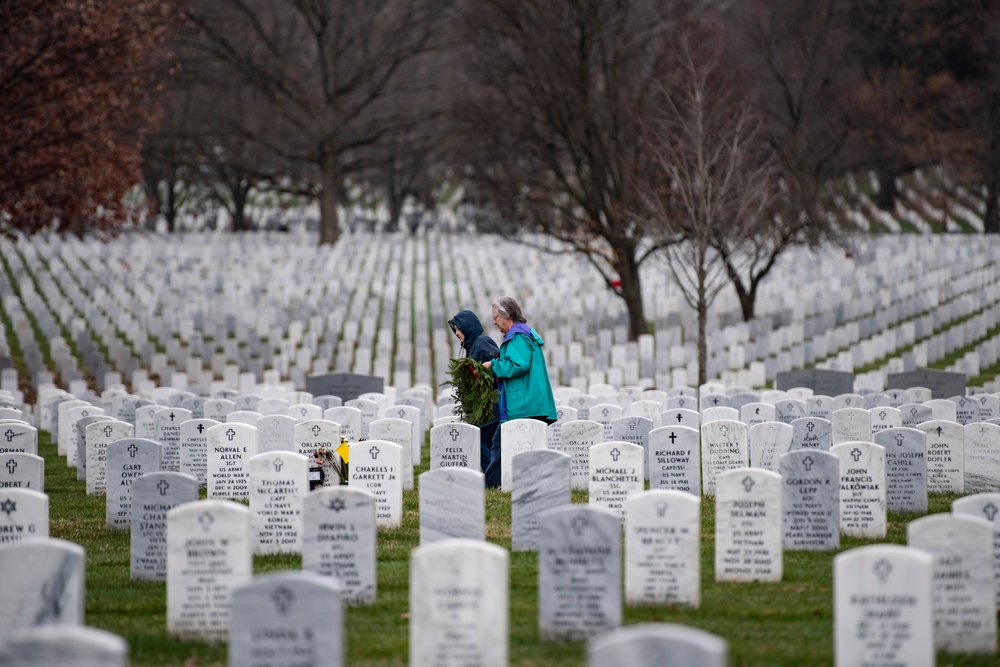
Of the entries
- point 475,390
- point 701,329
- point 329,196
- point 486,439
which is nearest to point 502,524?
point 475,390

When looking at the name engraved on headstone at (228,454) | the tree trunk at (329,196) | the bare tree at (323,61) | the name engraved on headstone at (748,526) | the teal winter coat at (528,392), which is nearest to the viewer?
the name engraved on headstone at (748,526)

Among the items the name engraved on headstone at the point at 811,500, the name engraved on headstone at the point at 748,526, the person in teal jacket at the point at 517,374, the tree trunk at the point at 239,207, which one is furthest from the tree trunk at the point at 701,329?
the tree trunk at the point at 239,207

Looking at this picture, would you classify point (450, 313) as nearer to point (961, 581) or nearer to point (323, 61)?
point (323, 61)

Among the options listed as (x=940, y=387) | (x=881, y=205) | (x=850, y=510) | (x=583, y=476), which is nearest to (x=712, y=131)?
(x=940, y=387)

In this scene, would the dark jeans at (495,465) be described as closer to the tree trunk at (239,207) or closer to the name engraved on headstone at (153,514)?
the name engraved on headstone at (153,514)

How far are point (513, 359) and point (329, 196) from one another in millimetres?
37854

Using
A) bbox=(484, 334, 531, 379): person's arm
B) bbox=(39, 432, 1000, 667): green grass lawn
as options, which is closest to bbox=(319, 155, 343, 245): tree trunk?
bbox=(484, 334, 531, 379): person's arm

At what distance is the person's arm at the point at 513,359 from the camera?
38.8ft

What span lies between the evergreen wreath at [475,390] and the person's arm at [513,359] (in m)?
0.32

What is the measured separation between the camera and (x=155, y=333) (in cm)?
2886

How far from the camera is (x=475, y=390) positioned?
1244cm

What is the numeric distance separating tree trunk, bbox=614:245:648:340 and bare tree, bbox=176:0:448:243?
746 inches

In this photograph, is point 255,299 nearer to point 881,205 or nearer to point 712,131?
point 712,131

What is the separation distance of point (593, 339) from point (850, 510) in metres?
17.8
